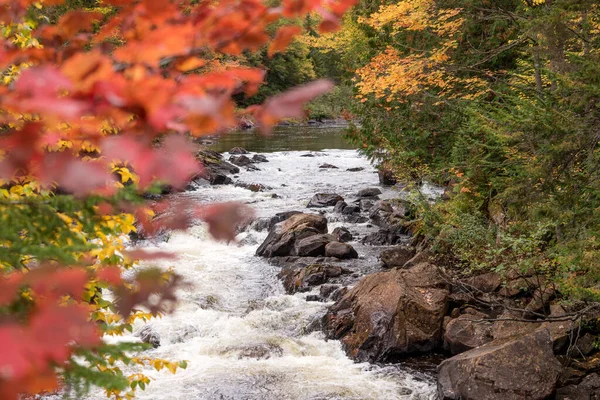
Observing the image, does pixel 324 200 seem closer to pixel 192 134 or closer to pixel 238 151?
pixel 238 151

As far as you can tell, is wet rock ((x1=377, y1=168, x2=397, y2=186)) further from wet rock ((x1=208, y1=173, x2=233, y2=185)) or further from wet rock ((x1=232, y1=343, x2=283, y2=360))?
wet rock ((x1=232, y1=343, x2=283, y2=360))

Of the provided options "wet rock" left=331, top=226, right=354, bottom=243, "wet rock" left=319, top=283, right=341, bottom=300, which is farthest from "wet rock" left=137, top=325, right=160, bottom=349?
"wet rock" left=331, top=226, right=354, bottom=243

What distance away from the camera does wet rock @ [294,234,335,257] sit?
12.3 m

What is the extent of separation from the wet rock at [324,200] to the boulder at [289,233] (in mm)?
2571

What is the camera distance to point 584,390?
6090 mm

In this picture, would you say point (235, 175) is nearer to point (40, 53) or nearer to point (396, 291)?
point (396, 291)

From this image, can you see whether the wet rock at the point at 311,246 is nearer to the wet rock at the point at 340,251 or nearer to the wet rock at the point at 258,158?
the wet rock at the point at 340,251

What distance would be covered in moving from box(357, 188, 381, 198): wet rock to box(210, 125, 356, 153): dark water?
7.73m

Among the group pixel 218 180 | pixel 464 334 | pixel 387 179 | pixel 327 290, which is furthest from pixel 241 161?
pixel 464 334

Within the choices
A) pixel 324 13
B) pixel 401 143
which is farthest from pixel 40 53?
pixel 401 143

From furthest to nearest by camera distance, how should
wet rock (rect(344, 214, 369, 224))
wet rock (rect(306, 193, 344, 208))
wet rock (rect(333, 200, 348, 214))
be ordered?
1. wet rock (rect(306, 193, 344, 208))
2. wet rock (rect(333, 200, 348, 214))
3. wet rock (rect(344, 214, 369, 224))

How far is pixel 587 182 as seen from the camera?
18.7ft

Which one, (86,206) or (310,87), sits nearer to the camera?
(310,87)

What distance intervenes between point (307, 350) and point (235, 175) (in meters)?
14.7
